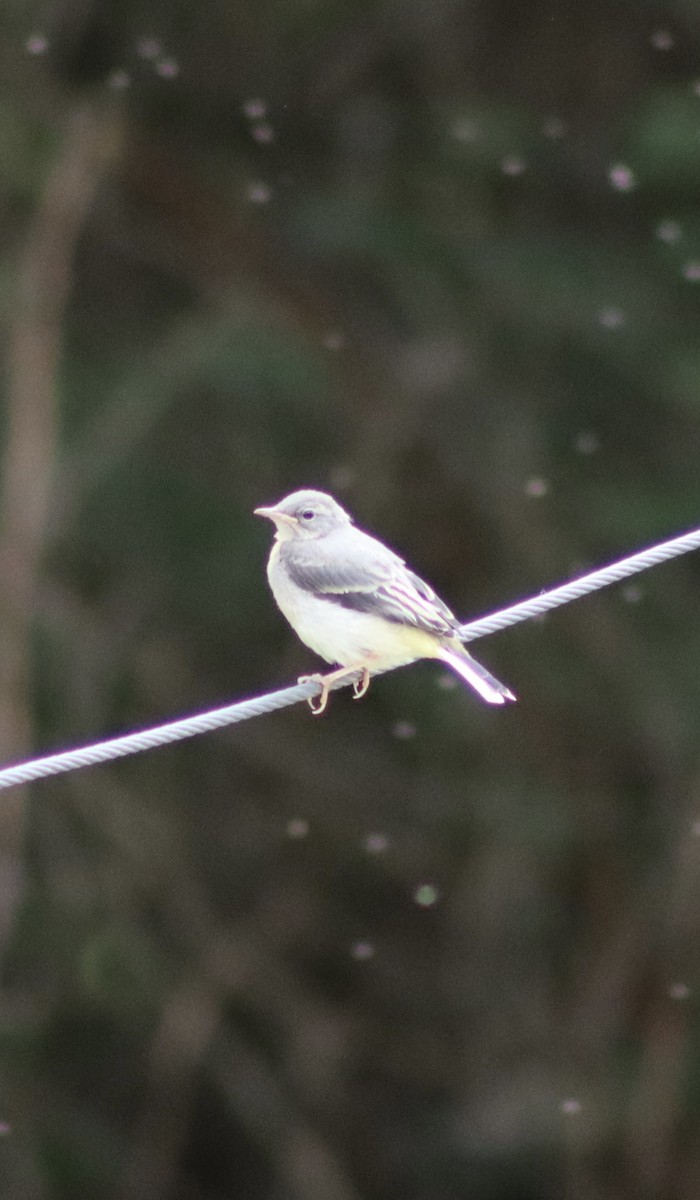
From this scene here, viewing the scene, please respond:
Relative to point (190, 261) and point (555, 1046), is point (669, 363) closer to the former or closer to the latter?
point (190, 261)

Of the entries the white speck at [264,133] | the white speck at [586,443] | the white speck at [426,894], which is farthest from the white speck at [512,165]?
the white speck at [426,894]

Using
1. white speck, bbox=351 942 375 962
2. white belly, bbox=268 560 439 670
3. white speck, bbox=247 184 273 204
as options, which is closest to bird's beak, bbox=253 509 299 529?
white belly, bbox=268 560 439 670

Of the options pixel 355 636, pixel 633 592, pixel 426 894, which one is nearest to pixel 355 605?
pixel 355 636

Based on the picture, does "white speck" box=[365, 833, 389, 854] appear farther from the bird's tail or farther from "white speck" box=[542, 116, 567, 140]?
the bird's tail

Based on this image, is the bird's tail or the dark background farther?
the dark background

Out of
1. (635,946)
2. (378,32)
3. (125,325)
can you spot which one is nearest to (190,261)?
(125,325)
